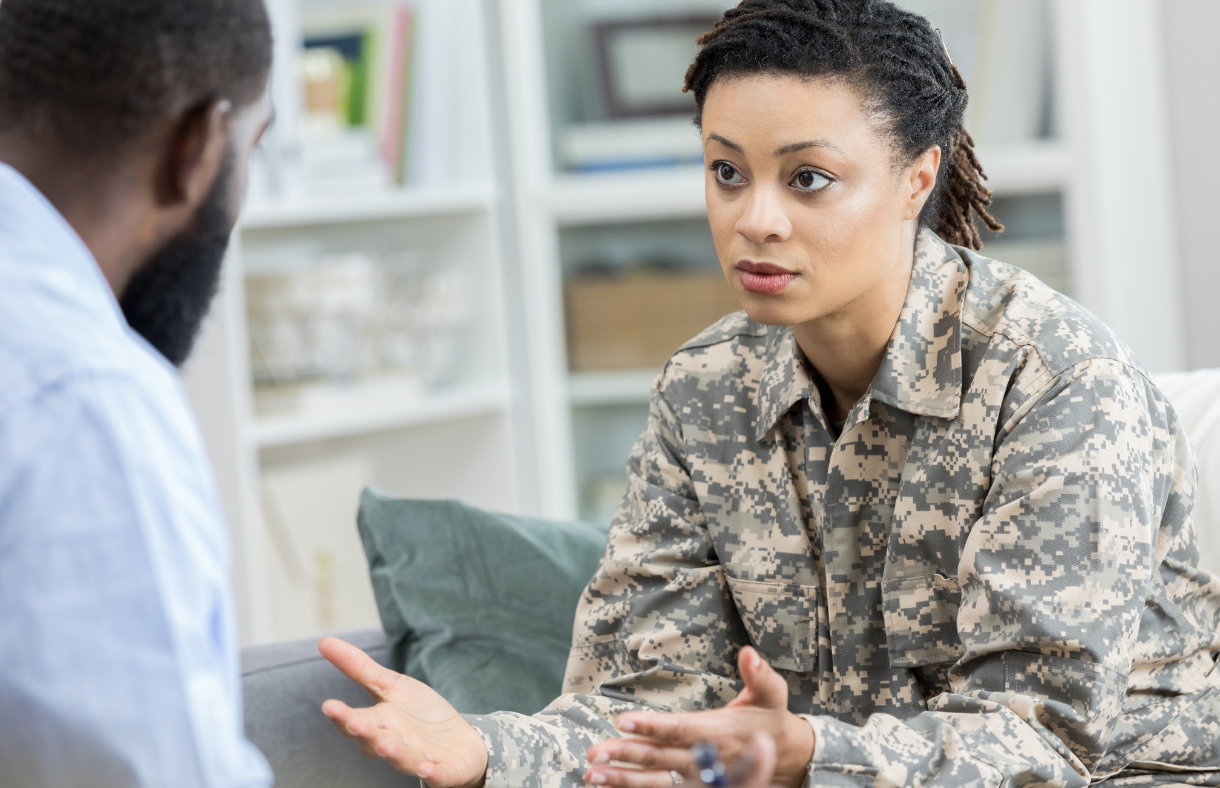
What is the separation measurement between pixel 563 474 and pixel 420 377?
0.35 metres

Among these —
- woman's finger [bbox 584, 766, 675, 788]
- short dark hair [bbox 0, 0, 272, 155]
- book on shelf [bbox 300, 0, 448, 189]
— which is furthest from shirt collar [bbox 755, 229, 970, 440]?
book on shelf [bbox 300, 0, 448, 189]

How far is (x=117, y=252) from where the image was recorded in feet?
2.25

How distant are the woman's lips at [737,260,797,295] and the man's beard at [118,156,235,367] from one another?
46 centimetres

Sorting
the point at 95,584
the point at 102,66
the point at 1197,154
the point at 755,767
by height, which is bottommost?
the point at 755,767

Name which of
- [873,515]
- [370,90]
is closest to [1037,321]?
[873,515]

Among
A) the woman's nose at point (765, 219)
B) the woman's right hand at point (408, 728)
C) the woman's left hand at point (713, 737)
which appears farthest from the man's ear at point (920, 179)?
the woman's right hand at point (408, 728)

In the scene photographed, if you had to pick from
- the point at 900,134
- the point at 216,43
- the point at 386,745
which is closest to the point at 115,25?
the point at 216,43

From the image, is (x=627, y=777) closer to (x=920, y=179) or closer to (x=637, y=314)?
(x=920, y=179)

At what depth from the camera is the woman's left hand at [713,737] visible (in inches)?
31.3

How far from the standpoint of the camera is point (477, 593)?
129 cm

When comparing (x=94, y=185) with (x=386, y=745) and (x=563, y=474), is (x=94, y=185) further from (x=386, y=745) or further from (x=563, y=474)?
(x=563, y=474)

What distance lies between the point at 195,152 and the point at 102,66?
7 centimetres

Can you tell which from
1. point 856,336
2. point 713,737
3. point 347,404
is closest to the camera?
point 713,737

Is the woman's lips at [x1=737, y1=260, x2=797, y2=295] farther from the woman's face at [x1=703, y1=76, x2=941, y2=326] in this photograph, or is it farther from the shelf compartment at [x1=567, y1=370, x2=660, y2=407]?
the shelf compartment at [x1=567, y1=370, x2=660, y2=407]
